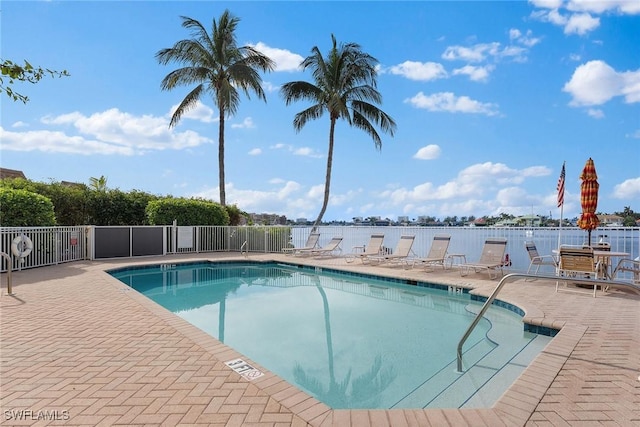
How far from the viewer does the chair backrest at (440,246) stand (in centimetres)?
970

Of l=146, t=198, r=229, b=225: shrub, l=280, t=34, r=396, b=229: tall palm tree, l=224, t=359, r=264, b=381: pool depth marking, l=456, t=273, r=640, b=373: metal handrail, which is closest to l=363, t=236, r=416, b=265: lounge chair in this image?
l=280, t=34, r=396, b=229: tall palm tree

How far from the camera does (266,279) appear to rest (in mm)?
9812

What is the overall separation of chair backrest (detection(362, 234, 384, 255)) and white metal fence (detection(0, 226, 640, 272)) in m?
0.49

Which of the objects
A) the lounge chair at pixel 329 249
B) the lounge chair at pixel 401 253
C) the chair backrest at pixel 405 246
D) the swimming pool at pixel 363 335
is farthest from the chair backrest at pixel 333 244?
the swimming pool at pixel 363 335

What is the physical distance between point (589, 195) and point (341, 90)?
10740 mm

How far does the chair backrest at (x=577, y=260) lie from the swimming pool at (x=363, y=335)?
5.24 ft

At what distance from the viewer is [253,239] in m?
15.1

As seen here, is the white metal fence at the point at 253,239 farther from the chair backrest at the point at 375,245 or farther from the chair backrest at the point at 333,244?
the chair backrest at the point at 375,245

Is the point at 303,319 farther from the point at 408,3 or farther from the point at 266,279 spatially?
the point at 408,3

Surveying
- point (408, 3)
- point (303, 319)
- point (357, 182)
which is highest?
point (408, 3)

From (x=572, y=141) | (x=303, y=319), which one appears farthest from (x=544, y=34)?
(x=303, y=319)

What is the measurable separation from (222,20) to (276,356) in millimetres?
15798

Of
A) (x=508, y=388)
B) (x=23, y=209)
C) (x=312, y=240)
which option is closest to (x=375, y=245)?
(x=312, y=240)

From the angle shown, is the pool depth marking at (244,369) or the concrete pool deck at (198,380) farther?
the pool depth marking at (244,369)
